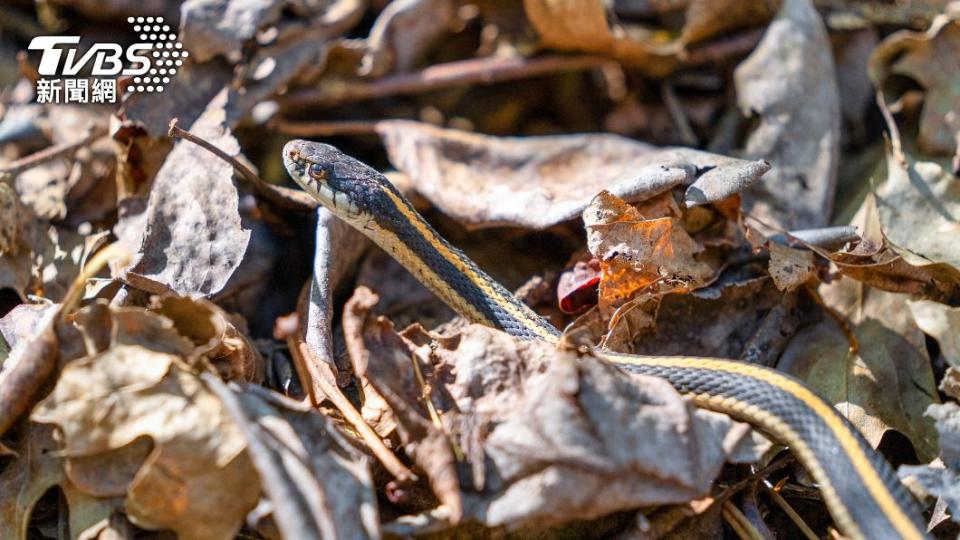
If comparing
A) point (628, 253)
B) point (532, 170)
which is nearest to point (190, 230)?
point (532, 170)

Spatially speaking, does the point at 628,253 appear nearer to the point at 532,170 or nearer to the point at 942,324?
the point at 532,170

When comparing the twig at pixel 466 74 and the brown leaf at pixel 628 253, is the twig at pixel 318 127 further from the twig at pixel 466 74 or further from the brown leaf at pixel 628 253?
the brown leaf at pixel 628 253

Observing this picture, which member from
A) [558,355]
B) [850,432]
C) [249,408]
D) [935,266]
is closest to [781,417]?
[850,432]

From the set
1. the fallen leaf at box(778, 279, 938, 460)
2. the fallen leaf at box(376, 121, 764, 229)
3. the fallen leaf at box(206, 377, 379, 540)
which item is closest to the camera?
the fallen leaf at box(206, 377, 379, 540)

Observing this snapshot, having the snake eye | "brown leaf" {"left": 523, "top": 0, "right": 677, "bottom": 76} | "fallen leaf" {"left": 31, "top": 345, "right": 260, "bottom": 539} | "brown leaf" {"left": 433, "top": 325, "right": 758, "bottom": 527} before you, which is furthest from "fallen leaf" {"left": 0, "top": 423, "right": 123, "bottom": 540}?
"brown leaf" {"left": 523, "top": 0, "right": 677, "bottom": 76}

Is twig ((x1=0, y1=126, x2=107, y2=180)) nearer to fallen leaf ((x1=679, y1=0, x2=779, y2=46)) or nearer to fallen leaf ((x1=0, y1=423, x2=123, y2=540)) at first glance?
fallen leaf ((x1=0, y1=423, x2=123, y2=540))

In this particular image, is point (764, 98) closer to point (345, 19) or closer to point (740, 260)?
point (740, 260)

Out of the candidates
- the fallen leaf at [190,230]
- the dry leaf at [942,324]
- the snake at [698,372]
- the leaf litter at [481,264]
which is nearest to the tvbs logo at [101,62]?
the leaf litter at [481,264]

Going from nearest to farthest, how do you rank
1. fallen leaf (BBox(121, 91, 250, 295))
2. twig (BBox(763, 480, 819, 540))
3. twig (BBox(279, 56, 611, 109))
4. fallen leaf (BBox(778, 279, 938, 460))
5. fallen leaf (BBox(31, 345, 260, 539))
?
fallen leaf (BBox(31, 345, 260, 539)) → twig (BBox(763, 480, 819, 540)) → fallen leaf (BBox(778, 279, 938, 460)) → fallen leaf (BBox(121, 91, 250, 295)) → twig (BBox(279, 56, 611, 109))
